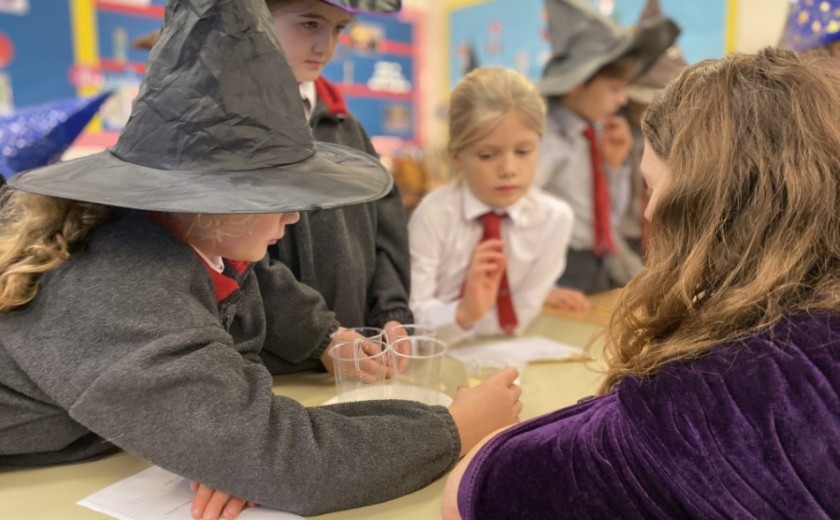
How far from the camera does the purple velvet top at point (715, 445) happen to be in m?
0.56

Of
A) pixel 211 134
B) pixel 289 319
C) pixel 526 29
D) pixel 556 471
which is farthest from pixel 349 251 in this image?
pixel 526 29

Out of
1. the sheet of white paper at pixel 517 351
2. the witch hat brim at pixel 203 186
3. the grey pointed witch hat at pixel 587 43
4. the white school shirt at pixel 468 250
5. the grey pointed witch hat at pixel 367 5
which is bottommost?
the sheet of white paper at pixel 517 351

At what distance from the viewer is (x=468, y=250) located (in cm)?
155

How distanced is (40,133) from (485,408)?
3.72 feet

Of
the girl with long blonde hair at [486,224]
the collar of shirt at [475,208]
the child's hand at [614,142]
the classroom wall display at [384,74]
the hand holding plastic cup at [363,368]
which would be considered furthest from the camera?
the classroom wall display at [384,74]

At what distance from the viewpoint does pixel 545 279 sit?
1625 millimetres

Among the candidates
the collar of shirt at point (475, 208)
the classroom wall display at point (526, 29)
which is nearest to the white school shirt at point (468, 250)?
the collar of shirt at point (475, 208)

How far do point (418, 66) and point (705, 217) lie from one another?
3.63 meters

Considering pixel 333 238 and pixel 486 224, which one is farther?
pixel 486 224

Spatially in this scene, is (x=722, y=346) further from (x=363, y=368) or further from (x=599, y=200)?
(x=599, y=200)

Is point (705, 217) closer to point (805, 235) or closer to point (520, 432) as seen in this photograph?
point (805, 235)

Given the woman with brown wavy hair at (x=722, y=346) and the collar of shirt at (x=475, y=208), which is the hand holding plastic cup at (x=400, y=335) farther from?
the collar of shirt at (x=475, y=208)

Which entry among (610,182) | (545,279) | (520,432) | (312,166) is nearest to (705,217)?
(520,432)

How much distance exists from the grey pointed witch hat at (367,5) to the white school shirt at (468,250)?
551mm
